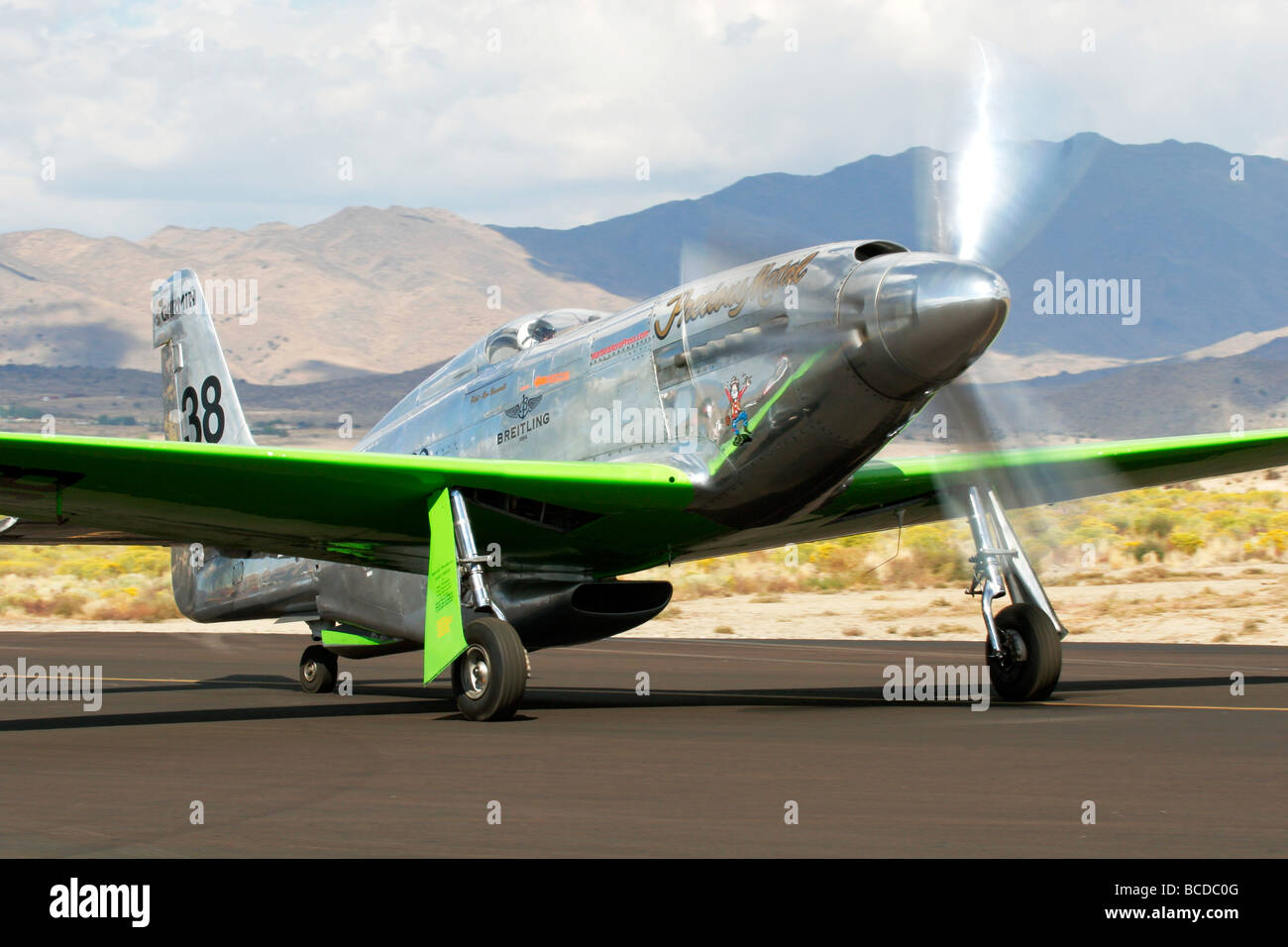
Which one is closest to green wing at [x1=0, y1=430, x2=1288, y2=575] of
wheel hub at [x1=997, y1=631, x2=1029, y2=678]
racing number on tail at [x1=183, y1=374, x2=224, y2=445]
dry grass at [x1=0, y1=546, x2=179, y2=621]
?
wheel hub at [x1=997, y1=631, x2=1029, y2=678]

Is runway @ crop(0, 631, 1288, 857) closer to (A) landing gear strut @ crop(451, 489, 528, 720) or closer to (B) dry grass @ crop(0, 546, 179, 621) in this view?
(A) landing gear strut @ crop(451, 489, 528, 720)

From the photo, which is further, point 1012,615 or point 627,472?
point 1012,615

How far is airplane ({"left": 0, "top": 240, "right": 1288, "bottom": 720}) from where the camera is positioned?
1146 centimetres

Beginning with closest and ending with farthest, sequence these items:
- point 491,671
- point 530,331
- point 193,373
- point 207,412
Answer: point 491,671 → point 530,331 → point 207,412 → point 193,373

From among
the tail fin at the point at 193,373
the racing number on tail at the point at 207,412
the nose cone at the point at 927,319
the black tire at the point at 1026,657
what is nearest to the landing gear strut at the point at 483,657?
the nose cone at the point at 927,319

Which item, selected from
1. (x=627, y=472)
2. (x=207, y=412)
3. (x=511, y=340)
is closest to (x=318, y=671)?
(x=207, y=412)

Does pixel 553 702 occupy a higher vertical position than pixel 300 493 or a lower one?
lower

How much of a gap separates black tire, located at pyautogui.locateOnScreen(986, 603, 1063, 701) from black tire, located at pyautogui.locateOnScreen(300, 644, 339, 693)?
789 centimetres

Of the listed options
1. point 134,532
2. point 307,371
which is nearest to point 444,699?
point 134,532

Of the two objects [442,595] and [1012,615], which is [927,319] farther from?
[442,595]

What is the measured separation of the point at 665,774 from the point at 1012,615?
5597 millimetres

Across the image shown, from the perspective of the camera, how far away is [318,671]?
1755 centimetres
